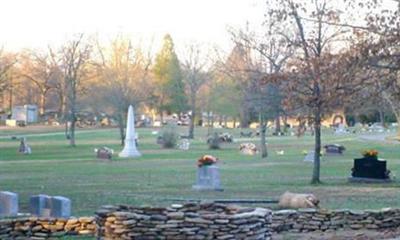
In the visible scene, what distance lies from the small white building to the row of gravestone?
3810 inches

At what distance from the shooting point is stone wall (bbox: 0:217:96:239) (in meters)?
15.8

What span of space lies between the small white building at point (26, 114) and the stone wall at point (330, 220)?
100 metres

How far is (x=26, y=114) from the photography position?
378ft

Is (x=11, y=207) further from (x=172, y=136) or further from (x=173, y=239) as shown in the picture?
(x=172, y=136)

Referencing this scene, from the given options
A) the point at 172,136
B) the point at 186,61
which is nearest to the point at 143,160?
the point at 172,136

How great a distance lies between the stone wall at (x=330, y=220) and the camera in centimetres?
1678

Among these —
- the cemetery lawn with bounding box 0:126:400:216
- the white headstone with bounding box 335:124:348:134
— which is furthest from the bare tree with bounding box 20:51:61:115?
the cemetery lawn with bounding box 0:126:400:216

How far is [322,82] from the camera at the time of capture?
65.3 feet

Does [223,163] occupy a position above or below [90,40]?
below

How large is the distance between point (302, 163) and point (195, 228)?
34.5 m

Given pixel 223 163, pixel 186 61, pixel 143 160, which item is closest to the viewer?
pixel 223 163

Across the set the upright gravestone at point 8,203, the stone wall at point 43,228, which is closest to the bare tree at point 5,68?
the upright gravestone at point 8,203

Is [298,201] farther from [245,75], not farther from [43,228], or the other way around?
[245,75]

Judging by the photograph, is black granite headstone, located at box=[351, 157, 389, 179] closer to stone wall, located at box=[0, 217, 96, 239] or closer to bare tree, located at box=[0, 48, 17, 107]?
stone wall, located at box=[0, 217, 96, 239]
